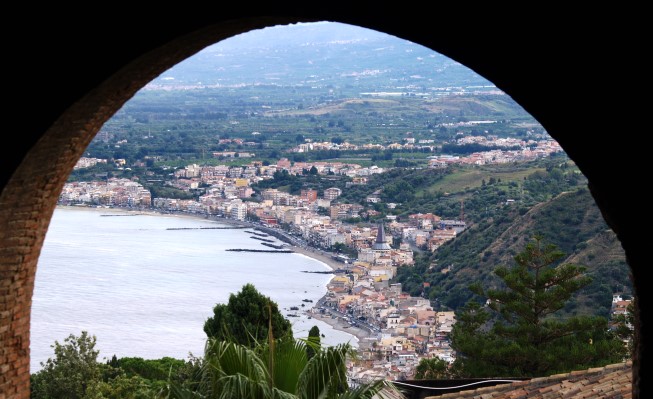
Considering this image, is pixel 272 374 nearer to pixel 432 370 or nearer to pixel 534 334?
pixel 432 370

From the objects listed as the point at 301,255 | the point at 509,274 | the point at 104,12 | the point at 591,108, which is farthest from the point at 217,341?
the point at 301,255

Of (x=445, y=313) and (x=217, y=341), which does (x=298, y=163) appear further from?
(x=217, y=341)

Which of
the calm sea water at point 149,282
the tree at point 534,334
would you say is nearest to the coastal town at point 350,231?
the calm sea water at point 149,282

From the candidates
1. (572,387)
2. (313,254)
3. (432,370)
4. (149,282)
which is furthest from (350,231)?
(572,387)

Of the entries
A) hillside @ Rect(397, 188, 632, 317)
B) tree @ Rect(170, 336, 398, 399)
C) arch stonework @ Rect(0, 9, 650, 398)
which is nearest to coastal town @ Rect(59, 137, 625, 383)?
hillside @ Rect(397, 188, 632, 317)

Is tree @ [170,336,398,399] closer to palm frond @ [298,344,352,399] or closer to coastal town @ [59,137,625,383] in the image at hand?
palm frond @ [298,344,352,399]

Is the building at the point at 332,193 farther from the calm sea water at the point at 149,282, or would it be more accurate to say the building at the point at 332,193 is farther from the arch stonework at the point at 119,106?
the arch stonework at the point at 119,106
